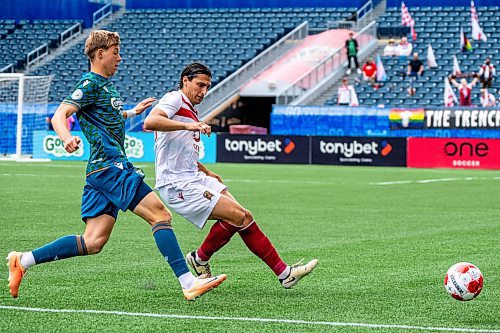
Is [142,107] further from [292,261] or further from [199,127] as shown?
Answer: [292,261]

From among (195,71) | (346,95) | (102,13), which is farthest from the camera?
(102,13)

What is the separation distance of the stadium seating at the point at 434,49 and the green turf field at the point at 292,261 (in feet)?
61.9

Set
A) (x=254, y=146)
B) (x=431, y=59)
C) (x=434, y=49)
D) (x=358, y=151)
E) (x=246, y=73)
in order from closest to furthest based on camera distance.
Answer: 1. (x=358, y=151)
2. (x=254, y=146)
3. (x=431, y=59)
4. (x=434, y=49)
5. (x=246, y=73)

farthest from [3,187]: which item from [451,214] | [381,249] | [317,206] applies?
[381,249]

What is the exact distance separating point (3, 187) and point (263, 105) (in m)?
23.1

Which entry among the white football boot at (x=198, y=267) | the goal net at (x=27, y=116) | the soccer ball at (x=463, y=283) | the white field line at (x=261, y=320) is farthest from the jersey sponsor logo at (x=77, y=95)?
the goal net at (x=27, y=116)

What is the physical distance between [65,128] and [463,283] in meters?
2.98

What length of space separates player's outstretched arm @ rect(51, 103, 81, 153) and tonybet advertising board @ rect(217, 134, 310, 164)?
2682 cm

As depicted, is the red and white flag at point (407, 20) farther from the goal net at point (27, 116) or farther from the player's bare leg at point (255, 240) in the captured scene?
the player's bare leg at point (255, 240)

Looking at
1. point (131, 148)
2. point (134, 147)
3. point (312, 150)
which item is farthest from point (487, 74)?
point (131, 148)

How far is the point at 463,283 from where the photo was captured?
25.2 ft

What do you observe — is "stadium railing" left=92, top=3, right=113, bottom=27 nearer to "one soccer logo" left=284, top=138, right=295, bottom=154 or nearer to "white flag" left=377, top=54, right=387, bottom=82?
"white flag" left=377, top=54, right=387, bottom=82

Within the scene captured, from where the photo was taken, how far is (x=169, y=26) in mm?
49688

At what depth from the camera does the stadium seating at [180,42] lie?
45.8 m
